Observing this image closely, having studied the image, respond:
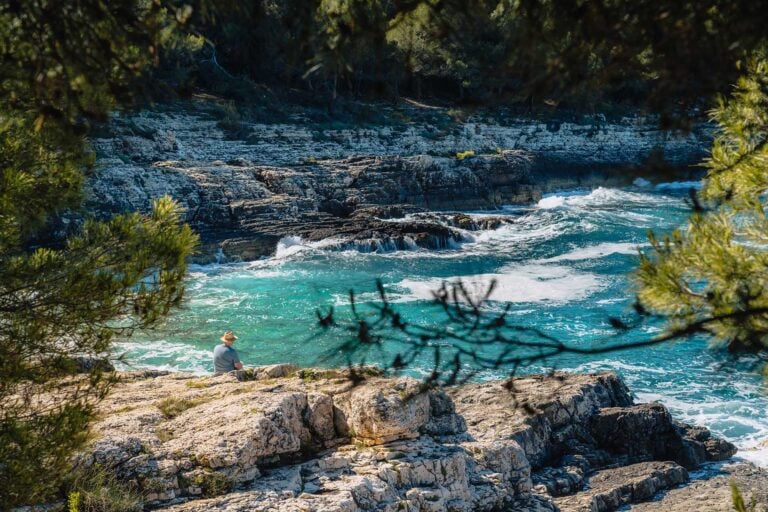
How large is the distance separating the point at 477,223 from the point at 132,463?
2276cm

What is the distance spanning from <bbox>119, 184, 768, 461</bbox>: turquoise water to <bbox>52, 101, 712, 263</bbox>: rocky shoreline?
1.13m

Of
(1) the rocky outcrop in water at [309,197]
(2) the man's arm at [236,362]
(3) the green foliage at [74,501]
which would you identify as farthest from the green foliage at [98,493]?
(1) the rocky outcrop in water at [309,197]

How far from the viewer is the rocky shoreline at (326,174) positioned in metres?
24.5

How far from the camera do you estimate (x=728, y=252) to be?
3635mm

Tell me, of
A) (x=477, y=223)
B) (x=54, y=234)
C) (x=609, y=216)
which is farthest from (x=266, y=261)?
(x=609, y=216)

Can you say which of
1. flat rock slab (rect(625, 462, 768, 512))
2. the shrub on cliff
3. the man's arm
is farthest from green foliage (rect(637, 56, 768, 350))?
the man's arm

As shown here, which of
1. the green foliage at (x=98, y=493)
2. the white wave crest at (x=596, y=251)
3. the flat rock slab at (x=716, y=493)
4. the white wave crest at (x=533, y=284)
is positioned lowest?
the flat rock slab at (x=716, y=493)

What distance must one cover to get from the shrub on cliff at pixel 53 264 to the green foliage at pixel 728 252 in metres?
2.89

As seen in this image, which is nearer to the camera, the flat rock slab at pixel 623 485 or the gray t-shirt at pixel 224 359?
the flat rock slab at pixel 623 485

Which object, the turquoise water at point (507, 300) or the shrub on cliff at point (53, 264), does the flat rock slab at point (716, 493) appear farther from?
the shrub on cliff at point (53, 264)

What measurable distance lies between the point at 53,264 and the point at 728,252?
4.67 m

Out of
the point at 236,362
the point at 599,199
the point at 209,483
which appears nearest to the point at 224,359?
the point at 236,362

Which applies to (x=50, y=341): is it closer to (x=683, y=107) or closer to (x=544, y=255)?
(x=683, y=107)

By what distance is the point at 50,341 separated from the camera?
564 cm
